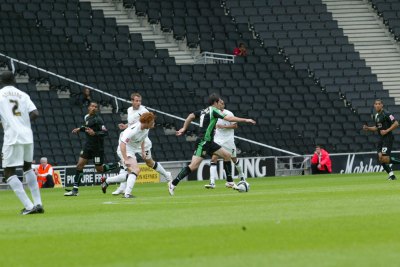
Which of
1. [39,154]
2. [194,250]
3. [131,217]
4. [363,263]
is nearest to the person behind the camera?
[363,263]

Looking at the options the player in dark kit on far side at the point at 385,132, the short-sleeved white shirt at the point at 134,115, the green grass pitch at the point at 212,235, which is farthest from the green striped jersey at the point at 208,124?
the player in dark kit on far side at the point at 385,132

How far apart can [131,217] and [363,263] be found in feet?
21.5

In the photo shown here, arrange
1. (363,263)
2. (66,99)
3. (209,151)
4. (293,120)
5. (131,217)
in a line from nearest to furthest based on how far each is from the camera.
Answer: (363,263) → (131,217) → (209,151) → (66,99) → (293,120)

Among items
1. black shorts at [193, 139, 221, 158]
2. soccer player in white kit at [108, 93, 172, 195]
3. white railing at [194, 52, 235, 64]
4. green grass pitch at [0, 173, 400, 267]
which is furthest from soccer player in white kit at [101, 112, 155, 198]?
white railing at [194, 52, 235, 64]

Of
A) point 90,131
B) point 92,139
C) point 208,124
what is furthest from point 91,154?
point 208,124

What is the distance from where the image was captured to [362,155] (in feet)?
139

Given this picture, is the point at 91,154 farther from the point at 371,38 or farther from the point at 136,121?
the point at 371,38

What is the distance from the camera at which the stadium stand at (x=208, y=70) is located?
40719 millimetres

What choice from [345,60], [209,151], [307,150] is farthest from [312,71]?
[209,151]

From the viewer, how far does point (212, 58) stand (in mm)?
45469

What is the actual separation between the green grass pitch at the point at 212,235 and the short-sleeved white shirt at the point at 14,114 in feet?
3.95

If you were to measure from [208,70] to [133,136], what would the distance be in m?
23.2

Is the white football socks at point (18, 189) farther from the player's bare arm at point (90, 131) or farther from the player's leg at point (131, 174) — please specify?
the player's bare arm at point (90, 131)

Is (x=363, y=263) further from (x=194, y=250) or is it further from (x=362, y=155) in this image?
(x=362, y=155)
